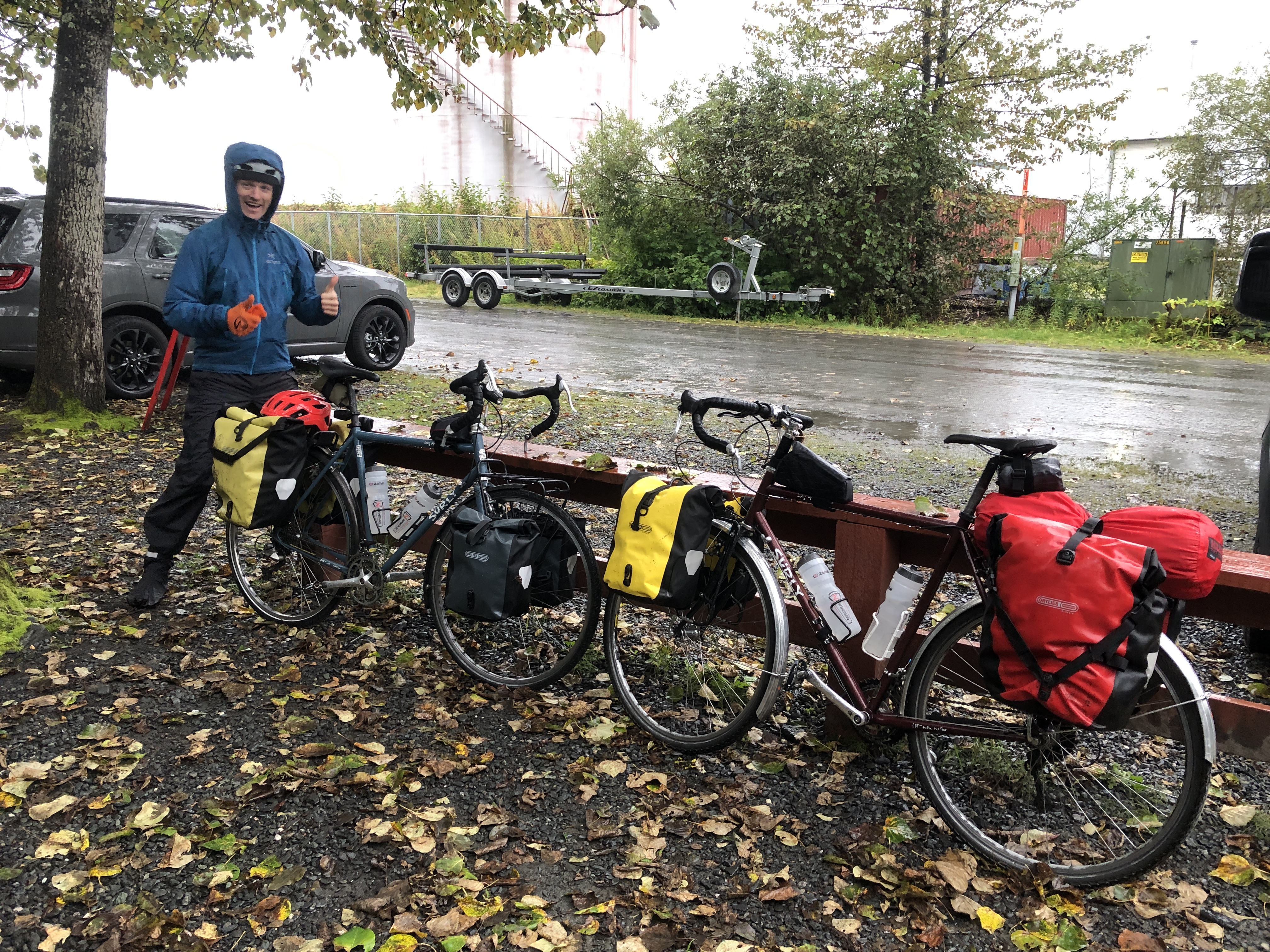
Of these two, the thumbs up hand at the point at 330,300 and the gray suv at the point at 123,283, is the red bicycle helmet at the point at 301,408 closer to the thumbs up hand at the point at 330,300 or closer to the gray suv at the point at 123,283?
the thumbs up hand at the point at 330,300

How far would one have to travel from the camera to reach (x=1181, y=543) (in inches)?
103

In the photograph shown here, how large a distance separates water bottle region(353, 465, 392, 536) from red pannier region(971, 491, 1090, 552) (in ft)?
8.51

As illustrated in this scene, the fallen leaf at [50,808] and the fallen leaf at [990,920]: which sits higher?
the fallen leaf at [990,920]

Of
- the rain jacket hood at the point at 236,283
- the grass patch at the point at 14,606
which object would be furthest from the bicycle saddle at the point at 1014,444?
the grass patch at the point at 14,606

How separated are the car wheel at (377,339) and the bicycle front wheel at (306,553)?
22.0 feet

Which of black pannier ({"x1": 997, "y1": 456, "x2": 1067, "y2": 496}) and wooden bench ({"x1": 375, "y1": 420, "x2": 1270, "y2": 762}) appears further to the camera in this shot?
wooden bench ({"x1": 375, "y1": 420, "x2": 1270, "y2": 762})

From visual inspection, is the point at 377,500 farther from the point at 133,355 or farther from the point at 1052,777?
the point at 133,355

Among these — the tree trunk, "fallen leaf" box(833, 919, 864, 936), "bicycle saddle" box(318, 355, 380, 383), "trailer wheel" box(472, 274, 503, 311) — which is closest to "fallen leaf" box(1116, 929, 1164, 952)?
"fallen leaf" box(833, 919, 864, 936)

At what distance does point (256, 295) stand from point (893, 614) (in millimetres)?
3184

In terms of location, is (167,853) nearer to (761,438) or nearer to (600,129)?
(761,438)

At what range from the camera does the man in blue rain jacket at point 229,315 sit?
437cm

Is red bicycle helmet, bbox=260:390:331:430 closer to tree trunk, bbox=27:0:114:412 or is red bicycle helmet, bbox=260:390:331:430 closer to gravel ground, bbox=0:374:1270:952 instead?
gravel ground, bbox=0:374:1270:952

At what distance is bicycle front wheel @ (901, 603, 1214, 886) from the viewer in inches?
105

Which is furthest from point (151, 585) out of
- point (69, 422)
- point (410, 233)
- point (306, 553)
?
point (410, 233)
